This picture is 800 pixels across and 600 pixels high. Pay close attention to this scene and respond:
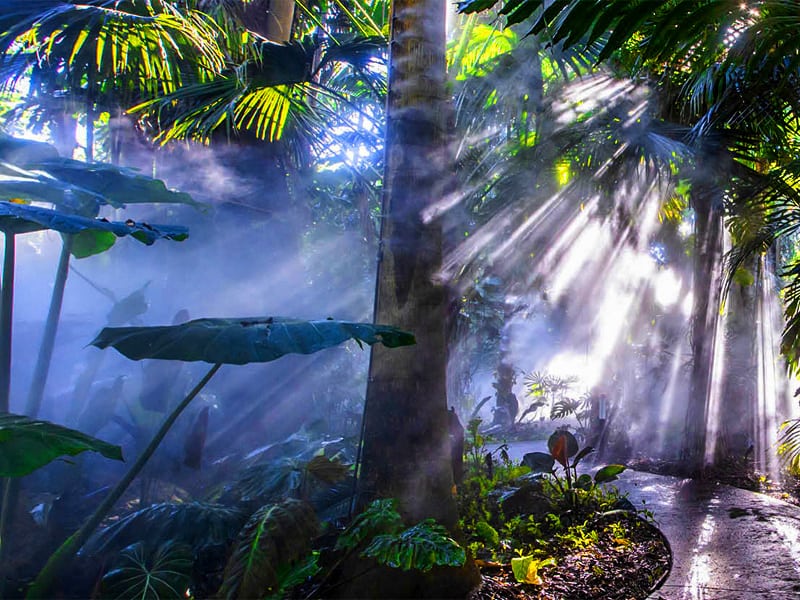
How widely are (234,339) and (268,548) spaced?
1016 mm

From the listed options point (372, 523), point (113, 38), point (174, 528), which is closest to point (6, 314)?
point (174, 528)

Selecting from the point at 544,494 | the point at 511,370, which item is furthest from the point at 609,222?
the point at 511,370

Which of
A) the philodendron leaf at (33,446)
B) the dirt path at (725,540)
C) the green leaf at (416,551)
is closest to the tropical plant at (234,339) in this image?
the philodendron leaf at (33,446)

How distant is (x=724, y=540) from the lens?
432 centimetres

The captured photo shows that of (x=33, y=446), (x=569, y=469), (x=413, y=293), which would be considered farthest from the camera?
(x=569, y=469)

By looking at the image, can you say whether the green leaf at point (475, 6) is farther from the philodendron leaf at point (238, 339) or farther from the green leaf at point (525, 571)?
the green leaf at point (525, 571)

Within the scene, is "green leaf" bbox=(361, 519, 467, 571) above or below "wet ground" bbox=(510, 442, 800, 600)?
above

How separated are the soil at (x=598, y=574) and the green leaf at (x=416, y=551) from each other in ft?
2.55

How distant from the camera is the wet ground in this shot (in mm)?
3281

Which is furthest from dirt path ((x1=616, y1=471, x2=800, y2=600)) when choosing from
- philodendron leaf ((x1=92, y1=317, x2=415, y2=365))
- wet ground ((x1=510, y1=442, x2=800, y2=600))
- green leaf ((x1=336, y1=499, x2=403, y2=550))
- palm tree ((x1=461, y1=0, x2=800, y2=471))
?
philodendron leaf ((x1=92, y1=317, x2=415, y2=365))

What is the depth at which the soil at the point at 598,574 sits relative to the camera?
10.1 feet

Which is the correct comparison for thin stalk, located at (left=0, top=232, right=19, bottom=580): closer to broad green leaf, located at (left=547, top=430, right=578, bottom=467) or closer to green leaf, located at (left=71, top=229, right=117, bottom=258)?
green leaf, located at (left=71, top=229, right=117, bottom=258)

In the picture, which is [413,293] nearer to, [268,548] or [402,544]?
[402,544]

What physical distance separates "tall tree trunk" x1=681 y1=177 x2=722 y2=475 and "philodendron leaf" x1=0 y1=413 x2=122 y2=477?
23.1 ft
